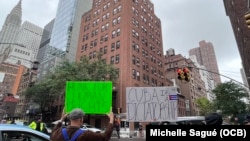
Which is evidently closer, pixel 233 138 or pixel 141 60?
pixel 233 138

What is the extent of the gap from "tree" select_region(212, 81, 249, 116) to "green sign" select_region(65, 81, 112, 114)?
134 feet

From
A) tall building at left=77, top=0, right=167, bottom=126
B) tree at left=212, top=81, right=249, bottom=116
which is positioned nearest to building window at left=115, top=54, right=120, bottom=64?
tall building at left=77, top=0, right=167, bottom=126

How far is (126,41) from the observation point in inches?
1614

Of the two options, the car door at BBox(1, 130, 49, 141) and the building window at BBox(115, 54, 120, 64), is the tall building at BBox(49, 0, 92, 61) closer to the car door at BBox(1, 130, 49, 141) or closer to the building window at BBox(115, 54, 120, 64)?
the building window at BBox(115, 54, 120, 64)

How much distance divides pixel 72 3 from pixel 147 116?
76.7 meters

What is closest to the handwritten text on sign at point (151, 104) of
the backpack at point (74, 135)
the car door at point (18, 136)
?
the car door at point (18, 136)

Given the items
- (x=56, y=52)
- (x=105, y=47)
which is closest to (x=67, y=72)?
(x=105, y=47)

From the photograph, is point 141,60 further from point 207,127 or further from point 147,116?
point 207,127

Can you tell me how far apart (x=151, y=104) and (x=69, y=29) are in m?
69.0

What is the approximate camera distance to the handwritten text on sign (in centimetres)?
712

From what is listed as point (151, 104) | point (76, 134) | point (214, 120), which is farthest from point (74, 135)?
point (151, 104)

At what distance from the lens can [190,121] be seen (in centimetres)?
1551

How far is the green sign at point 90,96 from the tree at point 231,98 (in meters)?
40.8

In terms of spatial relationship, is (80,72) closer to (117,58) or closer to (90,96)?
(117,58)
